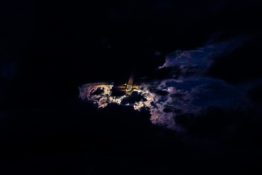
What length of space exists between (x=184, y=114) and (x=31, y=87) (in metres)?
2.56

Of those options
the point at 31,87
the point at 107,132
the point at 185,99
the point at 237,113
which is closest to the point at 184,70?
the point at 185,99

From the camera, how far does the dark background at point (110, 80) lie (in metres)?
4.12

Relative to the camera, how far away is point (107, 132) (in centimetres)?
452

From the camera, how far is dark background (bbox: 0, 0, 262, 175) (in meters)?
4.12

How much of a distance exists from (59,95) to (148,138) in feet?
5.97

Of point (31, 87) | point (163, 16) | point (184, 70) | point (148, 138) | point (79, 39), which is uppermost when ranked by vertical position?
point (163, 16)

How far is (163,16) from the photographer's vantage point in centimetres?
679

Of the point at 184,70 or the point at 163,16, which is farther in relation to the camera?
the point at 163,16

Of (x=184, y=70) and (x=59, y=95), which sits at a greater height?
(x=184, y=70)

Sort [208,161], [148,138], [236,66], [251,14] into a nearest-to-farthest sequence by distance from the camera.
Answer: [208,161] → [148,138] → [236,66] → [251,14]

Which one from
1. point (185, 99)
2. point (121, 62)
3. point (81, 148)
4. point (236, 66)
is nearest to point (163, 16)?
point (121, 62)

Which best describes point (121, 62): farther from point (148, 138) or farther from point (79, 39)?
point (148, 138)

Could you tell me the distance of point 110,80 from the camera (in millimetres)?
5715

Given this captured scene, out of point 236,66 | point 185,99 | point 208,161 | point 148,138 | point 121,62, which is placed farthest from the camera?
point 121,62
